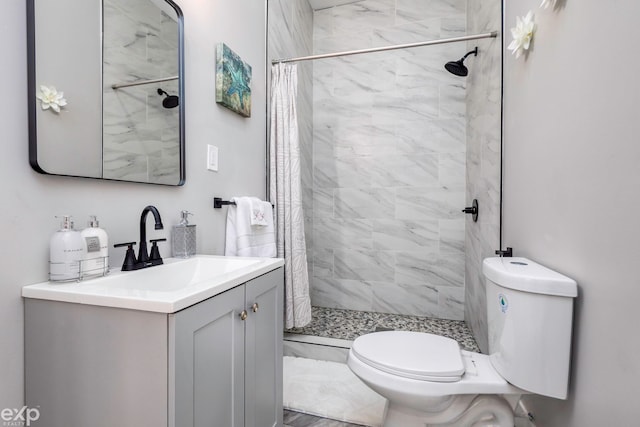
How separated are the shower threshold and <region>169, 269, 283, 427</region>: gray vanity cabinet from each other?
2.66 ft

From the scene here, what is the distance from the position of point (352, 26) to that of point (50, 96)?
106 inches

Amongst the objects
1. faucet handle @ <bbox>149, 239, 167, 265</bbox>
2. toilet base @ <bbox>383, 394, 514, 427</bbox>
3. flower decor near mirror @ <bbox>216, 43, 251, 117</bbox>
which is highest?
flower decor near mirror @ <bbox>216, 43, 251, 117</bbox>

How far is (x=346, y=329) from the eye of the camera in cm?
241

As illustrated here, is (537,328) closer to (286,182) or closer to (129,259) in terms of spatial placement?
(129,259)

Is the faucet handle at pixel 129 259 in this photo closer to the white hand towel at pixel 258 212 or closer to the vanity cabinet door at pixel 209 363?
the vanity cabinet door at pixel 209 363

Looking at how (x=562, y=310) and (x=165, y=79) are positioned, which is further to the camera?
(x=165, y=79)

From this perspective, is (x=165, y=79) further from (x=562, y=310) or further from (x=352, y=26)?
(x=352, y=26)

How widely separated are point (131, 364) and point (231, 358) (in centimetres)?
29

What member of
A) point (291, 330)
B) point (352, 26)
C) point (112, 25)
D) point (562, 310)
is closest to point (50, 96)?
point (112, 25)

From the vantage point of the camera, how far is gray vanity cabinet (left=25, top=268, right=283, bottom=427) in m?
0.69

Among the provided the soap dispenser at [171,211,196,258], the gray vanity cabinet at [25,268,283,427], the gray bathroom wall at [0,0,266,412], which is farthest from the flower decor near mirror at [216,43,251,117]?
the gray vanity cabinet at [25,268,283,427]

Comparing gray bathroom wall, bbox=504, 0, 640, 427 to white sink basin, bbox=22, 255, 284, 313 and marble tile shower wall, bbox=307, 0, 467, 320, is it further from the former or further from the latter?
marble tile shower wall, bbox=307, 0, 467, 320

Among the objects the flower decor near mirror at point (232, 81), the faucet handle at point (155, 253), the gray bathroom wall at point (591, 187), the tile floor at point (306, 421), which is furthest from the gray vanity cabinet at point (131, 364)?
the flower decor near mirror at point (232, 81)

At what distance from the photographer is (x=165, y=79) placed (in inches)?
50.8
